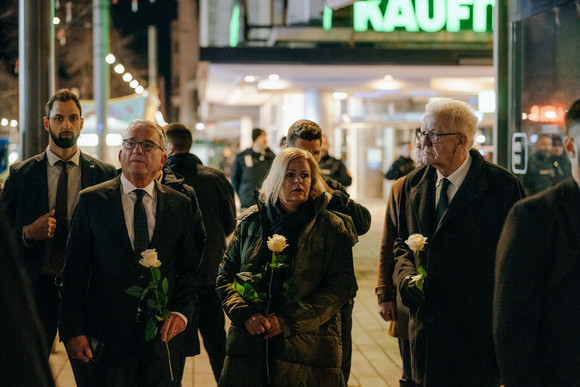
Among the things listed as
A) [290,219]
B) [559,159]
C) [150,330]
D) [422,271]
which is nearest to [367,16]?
[559,159]

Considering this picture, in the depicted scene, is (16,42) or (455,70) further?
(16,42)

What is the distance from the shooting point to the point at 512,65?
685cm

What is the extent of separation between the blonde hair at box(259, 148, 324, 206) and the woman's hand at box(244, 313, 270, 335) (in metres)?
0.67

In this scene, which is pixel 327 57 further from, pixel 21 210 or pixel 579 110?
pixel 579 110

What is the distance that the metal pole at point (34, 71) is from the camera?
8.28m

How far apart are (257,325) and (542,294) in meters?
1.92

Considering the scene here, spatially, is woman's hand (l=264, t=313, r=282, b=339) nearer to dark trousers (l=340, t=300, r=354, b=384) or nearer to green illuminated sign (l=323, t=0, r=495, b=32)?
dark trousers (l=340, t=300, r=354, b=384)

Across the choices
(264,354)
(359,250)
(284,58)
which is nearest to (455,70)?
(284,58)

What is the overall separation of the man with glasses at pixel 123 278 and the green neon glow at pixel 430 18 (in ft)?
48.6

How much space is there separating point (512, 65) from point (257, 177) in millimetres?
5796

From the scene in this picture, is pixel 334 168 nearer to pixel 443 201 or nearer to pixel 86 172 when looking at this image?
pixel 86 172

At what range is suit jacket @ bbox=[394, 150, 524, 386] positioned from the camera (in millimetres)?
4324

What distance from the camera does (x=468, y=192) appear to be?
4.36 meters

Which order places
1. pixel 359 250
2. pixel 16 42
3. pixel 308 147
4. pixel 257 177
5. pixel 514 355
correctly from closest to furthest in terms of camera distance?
pixel 514 355 < pixel 308 147 < pixel 257 177 < pixel 359 250 < pixel 16 42
